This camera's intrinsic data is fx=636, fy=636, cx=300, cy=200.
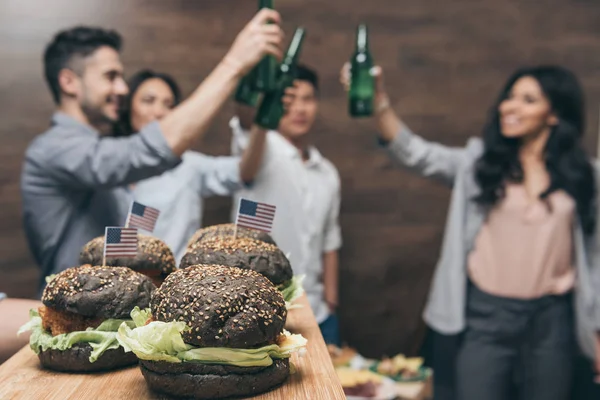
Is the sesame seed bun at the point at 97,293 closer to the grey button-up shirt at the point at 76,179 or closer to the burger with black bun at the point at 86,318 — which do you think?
the burger with black bun at the point at 86,318

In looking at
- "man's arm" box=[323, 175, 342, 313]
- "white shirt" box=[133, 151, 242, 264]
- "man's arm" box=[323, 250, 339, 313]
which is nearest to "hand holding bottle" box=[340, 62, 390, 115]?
"man's arm" box=[323, 175, 342, 313]

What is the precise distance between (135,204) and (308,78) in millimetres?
1868

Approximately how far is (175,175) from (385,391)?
1380 mm

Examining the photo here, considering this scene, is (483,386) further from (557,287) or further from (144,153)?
(144,153)

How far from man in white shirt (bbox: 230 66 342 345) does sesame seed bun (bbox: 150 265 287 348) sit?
1666mm

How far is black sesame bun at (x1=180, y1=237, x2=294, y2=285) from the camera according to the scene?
1495mm

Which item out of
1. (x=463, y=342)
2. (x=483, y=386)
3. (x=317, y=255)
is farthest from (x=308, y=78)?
(x=483, y=386)

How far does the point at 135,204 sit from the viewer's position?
1556 millimetres

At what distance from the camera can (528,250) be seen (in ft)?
9.36

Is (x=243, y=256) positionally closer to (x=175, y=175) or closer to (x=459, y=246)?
(x=175, y=175)

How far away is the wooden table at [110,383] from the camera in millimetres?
1185

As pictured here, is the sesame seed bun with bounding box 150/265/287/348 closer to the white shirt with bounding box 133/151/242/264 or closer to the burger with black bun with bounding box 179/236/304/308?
the burger with black bun with bounding box 179/236/304/308

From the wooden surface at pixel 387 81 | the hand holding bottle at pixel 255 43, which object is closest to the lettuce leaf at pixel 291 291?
the hand holding bottle at pixel 255 43

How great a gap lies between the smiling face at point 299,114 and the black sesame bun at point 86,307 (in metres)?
1.88
